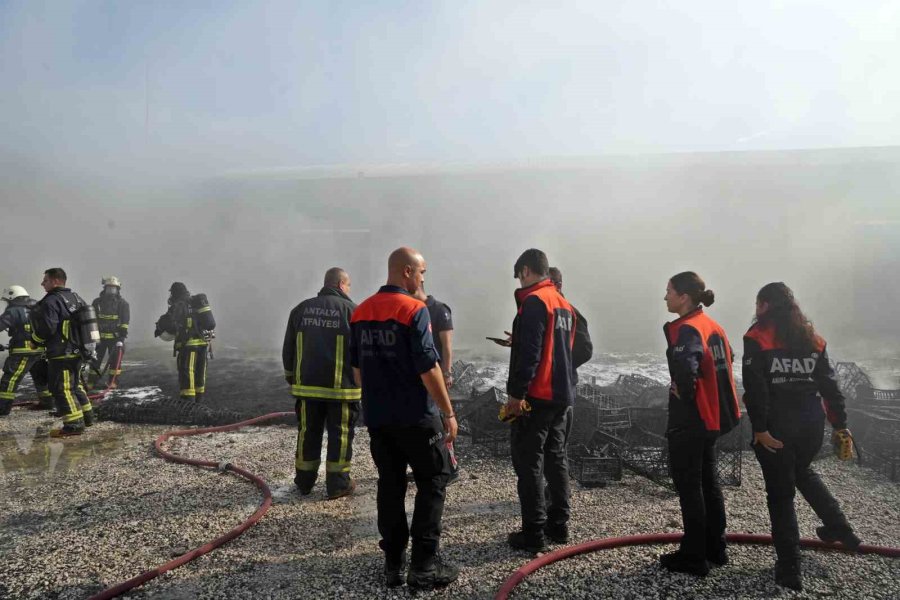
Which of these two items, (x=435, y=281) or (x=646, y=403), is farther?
(x=435, y=281)

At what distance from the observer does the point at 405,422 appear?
104 inches

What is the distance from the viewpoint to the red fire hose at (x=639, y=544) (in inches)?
111

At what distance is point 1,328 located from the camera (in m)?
6.43

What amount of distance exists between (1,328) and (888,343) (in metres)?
16.1

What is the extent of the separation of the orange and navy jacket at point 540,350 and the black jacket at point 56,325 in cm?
516

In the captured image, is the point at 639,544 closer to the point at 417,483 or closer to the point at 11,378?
the point at 417,483

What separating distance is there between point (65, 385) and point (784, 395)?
659cm

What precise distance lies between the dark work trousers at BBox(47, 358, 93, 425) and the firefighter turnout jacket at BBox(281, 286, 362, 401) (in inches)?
130

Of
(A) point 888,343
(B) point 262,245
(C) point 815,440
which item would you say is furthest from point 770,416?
(B) point 262,245

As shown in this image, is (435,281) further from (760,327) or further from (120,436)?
(760,327)

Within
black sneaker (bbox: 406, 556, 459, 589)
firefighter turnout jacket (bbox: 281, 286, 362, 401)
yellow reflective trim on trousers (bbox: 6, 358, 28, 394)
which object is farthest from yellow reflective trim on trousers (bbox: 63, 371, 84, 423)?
black sneaker (bbox: 406, 556, 459, 589)

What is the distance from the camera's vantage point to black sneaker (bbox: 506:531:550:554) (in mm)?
3068

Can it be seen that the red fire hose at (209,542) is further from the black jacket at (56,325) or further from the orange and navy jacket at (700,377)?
the orange and navy jacket at (700,377)

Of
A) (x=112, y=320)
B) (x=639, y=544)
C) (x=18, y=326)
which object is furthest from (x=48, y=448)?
(x=639, y=544)
